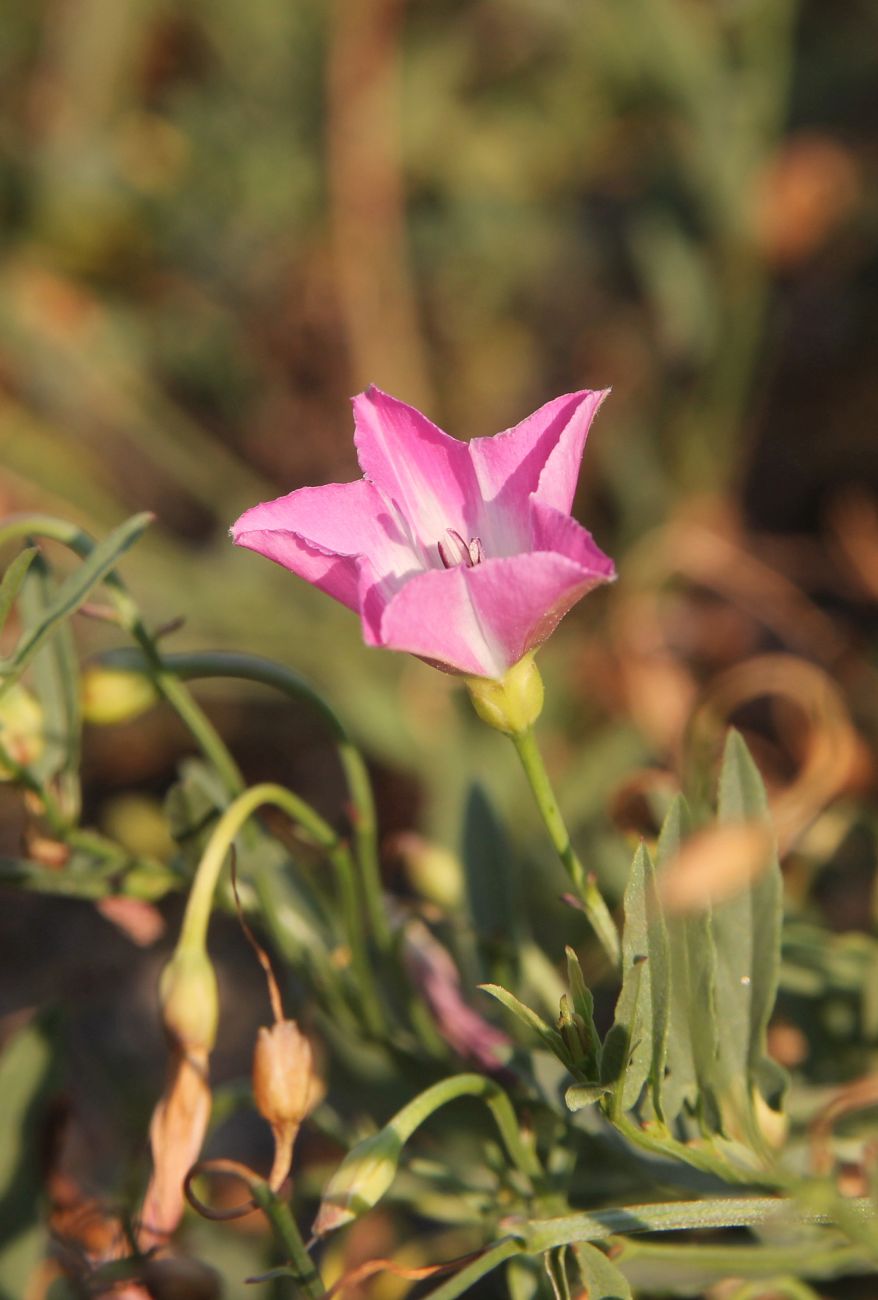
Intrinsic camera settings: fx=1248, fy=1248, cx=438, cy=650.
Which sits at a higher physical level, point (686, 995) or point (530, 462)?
point (530, 462)

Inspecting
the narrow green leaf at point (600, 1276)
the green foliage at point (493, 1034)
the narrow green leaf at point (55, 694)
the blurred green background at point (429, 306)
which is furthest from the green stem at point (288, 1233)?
the blurred green background at point (429, 306)

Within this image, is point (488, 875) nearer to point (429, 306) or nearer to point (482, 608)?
point (482, 608)

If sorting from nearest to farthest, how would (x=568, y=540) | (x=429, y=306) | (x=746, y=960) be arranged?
(x=568, y=540), (x=746, y=960), (x=429, y=306)

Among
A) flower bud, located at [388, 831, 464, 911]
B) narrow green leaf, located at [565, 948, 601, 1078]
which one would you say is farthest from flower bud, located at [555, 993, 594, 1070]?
flower bud, located at [388, 831, 464, 911]

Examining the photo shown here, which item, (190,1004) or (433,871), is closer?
(190,1004)

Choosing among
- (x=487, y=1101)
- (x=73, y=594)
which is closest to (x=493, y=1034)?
(x=487, y=1101)

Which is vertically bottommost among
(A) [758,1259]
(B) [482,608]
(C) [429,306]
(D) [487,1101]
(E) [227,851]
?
(A) [758,1259]
